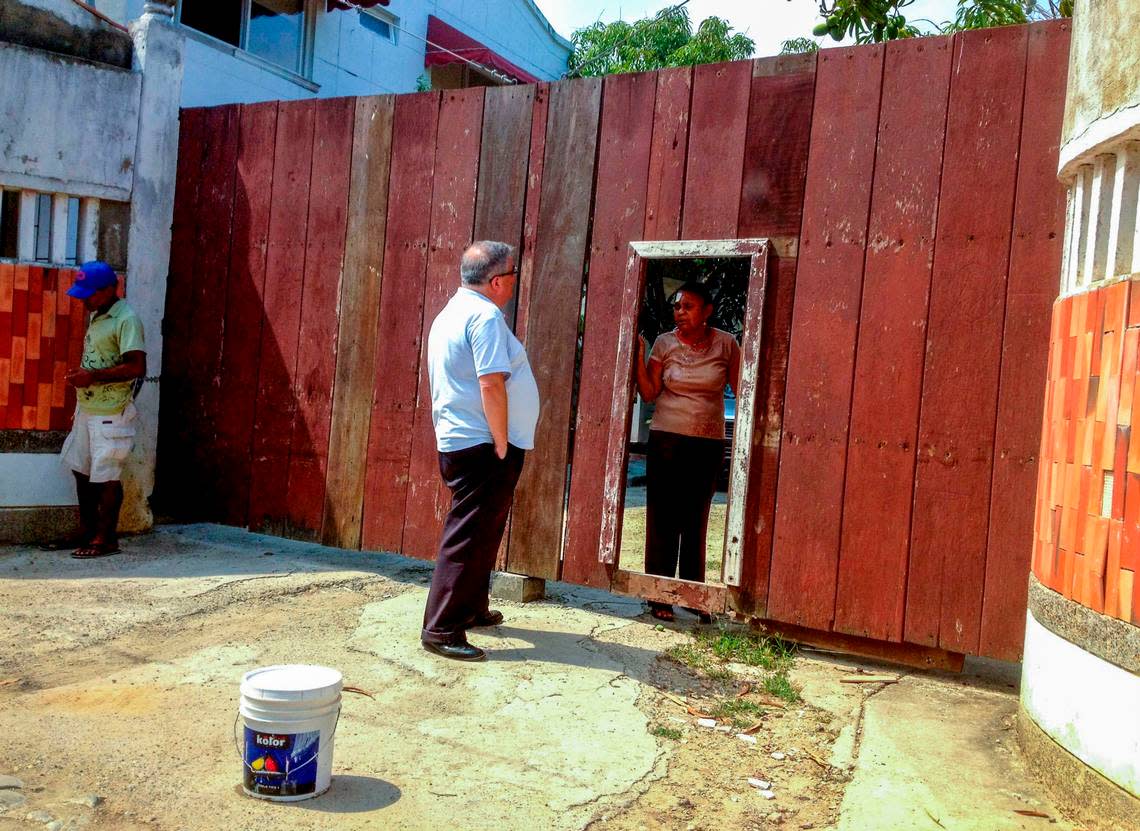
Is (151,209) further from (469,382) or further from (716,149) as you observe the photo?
(716,149)

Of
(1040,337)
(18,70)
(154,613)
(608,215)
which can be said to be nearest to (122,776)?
(154,613)

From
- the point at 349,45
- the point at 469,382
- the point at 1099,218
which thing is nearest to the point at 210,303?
→ the point at 469,382

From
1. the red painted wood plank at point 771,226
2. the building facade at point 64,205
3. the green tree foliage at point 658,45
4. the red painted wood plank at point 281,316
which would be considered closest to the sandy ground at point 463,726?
the red painted wood plank at point 771,226

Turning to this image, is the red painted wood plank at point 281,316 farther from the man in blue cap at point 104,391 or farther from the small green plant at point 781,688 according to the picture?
the small green plant at point 781,688

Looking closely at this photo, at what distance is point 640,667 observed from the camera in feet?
14.4

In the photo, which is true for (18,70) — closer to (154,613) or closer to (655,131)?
(154,613)

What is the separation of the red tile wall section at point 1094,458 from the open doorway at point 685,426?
4.52 ft

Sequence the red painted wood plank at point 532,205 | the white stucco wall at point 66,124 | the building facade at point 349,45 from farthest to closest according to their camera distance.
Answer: the building facade at point 349,45 → the white stucco wall at point 66,124 → the red painted wood plank at point 532,205

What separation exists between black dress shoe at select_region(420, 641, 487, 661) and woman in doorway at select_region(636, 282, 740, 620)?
4.30ft

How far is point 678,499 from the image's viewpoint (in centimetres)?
541

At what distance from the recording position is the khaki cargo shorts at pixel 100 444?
19.4ft

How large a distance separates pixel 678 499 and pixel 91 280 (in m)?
3.49

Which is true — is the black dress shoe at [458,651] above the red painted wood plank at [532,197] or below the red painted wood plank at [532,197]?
below

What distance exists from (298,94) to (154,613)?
5.87 m
